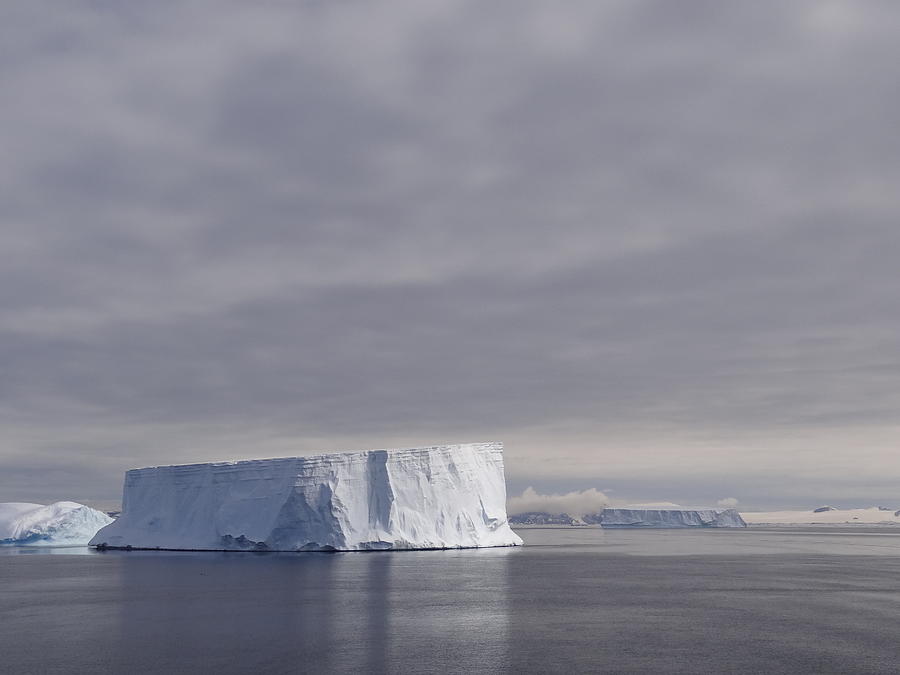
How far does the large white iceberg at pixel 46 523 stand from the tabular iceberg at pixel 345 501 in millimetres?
21791

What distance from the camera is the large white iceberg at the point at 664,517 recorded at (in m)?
149

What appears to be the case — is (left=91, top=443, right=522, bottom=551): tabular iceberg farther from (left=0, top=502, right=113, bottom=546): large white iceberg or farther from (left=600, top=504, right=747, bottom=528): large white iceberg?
(left=600, top=504, right=747, bottom=528): large white iceberg

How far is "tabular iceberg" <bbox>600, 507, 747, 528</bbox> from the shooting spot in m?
149

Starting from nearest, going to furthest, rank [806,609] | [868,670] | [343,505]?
[868,670]
[806,609]
[343,505]

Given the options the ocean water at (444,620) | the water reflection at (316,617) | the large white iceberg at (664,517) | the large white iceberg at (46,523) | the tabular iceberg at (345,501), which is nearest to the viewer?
the ocean water at (444,620)

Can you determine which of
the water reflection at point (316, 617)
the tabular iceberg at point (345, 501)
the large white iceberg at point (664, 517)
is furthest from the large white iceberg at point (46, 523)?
the large white iceberg at point (664, 517)

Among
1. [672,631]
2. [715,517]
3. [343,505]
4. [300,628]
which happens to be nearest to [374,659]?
[300,628]

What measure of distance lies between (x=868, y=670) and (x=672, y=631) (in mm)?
5501

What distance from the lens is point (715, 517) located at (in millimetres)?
153375

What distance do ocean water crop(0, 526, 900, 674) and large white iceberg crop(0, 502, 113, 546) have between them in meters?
35.1

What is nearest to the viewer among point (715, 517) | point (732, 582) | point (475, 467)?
point (732, 582)

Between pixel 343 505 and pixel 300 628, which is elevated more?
pixel 343 505

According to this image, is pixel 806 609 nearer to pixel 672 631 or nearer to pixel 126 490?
pixel 672 631

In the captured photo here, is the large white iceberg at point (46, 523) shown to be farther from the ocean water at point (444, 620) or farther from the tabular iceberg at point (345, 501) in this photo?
the ocean water at point (444, 620)
